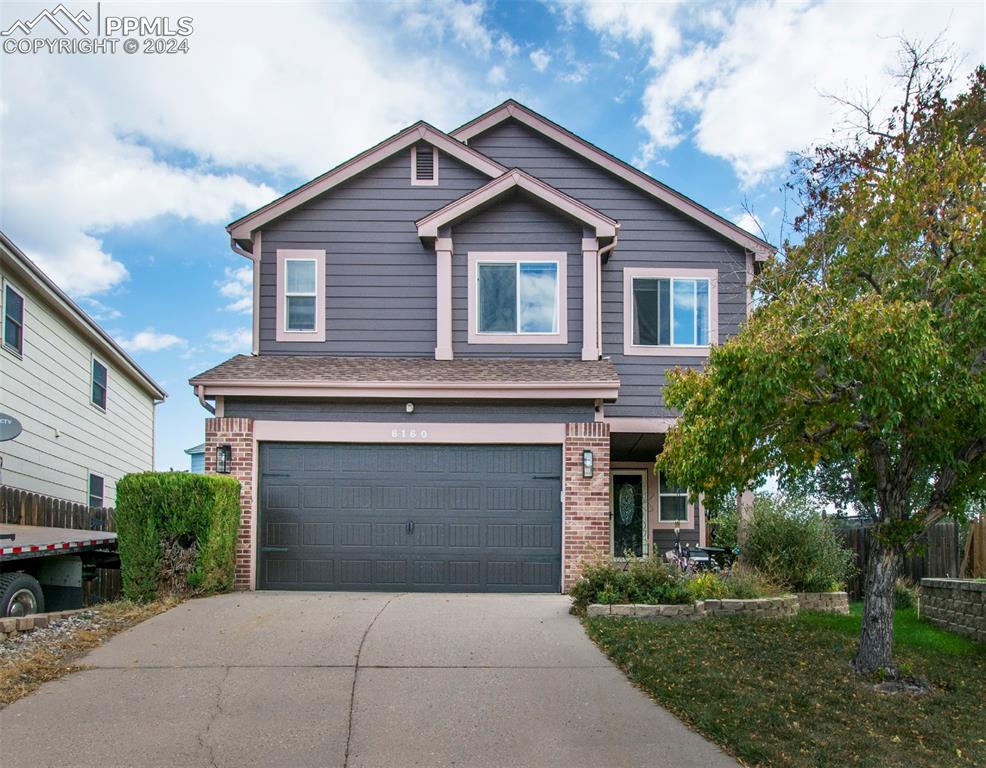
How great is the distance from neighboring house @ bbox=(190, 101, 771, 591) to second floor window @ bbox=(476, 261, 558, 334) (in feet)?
0.13

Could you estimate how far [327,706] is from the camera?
25.6 ft

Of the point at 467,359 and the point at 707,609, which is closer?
the point at 707,609

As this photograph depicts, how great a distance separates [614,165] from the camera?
1720cm

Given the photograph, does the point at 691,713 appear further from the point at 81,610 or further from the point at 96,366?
the point at 96,366

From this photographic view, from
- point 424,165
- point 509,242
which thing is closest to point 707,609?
point 509,242

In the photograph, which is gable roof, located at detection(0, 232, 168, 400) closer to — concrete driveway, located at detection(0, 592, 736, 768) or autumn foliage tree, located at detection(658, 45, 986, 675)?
concrete driveway, located at detection(0, 592, 736, 768)

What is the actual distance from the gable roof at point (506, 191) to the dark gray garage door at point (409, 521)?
3961 millimetres

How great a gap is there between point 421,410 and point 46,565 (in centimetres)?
560

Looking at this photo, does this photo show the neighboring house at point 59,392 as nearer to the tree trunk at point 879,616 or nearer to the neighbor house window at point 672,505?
the neighbor house window at point 672,505

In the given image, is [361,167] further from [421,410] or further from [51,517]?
[51,517]

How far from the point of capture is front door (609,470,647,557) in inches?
692

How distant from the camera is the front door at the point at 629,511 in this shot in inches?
692

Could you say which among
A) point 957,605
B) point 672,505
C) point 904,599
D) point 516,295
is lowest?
point 904,599

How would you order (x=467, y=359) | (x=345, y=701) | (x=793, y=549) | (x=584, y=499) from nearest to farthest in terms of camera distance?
1. (x=345, y=701)
2. (x=584, y=499)
3. (x=793, y=549)
4. (x=467, y=359)
